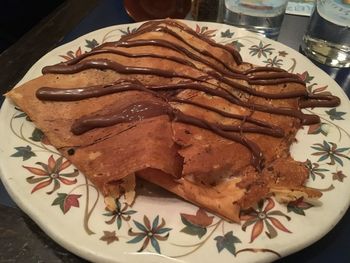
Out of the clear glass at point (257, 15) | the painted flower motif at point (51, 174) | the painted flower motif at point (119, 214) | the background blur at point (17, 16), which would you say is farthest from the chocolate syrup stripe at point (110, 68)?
the background blur at point (17, 16)

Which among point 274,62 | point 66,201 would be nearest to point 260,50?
point 274,62

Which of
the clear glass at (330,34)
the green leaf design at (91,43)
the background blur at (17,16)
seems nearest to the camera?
the green leaf design at (91,43)

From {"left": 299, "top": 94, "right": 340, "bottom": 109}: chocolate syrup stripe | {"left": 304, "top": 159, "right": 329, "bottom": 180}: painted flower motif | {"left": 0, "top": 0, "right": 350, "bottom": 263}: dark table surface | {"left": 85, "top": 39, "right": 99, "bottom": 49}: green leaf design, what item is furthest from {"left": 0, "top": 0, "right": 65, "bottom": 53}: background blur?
{"left": 304, "top": 159, "right": 329, "bottom": 180}: painted flower motif

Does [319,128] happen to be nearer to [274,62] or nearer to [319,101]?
[319,101]

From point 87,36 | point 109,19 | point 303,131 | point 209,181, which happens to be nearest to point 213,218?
point 209,181

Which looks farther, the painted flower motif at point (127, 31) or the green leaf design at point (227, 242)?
the painted flower motif at point (127, 31)

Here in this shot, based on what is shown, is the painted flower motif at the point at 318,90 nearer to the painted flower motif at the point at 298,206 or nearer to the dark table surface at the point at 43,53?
the dark table surface at the point at 43,53
